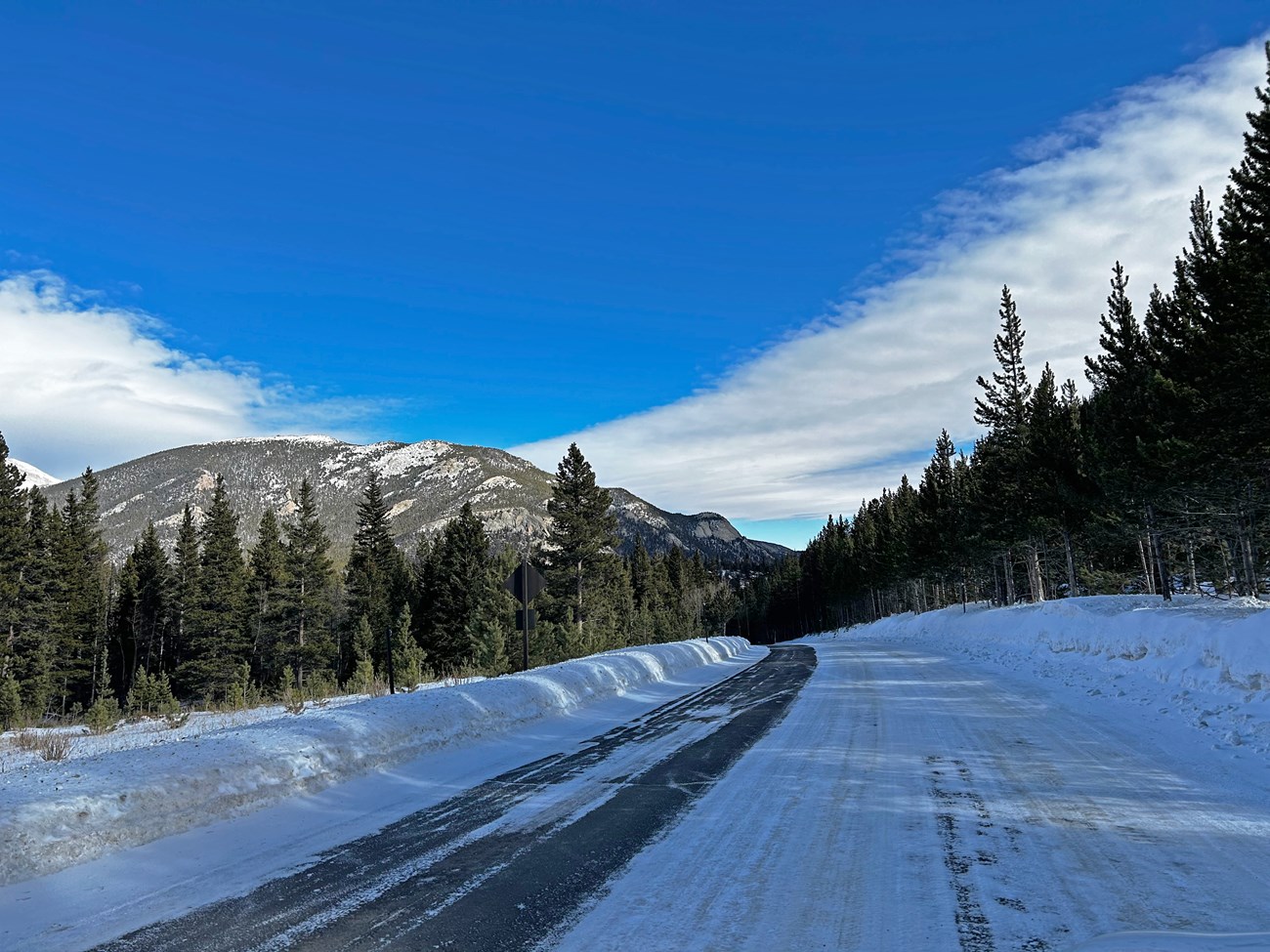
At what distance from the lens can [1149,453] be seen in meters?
21.5

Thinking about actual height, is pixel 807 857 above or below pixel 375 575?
below

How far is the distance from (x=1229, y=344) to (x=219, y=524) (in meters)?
58.8

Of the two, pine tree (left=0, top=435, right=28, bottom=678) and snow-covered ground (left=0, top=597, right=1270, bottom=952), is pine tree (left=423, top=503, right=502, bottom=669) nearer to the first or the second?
pine tree (left=0, top=435, right=28, bottom=678)

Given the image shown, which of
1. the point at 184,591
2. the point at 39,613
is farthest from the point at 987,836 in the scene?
the point at 184,591

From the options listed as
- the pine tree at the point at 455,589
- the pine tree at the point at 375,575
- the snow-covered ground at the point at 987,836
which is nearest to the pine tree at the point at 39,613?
the pine tree at the point at 375,575

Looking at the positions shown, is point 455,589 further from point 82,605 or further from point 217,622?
point 82,605

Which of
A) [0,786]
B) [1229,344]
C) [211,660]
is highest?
[1229,344]

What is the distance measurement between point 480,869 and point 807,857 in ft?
7.38

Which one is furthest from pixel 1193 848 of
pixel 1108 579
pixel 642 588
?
pixel 642 588

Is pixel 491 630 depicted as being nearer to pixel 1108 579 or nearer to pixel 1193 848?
pixel 1193 848

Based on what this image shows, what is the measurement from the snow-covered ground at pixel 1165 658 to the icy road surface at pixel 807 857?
128 centimetres

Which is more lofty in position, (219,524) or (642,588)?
(219,524)

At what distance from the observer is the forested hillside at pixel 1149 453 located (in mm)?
17500

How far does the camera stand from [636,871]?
440cm
